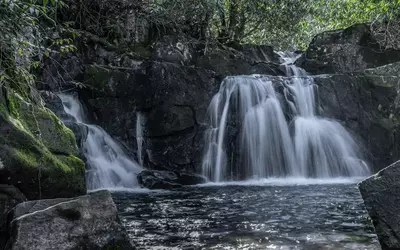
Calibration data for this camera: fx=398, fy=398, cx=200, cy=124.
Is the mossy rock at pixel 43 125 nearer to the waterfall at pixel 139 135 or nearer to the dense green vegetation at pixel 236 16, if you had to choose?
the dense green vegetation at pixel 236 16

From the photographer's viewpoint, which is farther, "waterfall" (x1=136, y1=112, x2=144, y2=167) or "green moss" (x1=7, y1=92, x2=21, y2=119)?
"waterfall" (x1=136, y1=112, x2=144, y2=167)

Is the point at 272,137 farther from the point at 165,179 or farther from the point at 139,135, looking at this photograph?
the point at 139,135

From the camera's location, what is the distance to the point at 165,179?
10711 mm

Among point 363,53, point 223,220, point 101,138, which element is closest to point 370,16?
point 363,53

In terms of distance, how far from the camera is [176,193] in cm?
916

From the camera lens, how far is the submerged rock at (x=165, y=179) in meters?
10.3

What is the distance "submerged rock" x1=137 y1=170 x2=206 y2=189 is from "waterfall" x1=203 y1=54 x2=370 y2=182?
1.89 feet

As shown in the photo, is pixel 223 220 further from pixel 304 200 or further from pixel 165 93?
pixel 165 93

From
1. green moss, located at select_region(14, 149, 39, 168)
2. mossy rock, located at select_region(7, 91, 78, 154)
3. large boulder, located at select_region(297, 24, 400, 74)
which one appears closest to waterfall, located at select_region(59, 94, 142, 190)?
mossy rock, located at select_region(7, 91, 78, 154)

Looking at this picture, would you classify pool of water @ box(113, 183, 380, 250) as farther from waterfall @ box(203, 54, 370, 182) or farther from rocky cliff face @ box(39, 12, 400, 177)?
rocky cliff face @ box(39, 12, 400, 177)

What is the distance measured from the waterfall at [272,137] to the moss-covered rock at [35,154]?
6.11 meters

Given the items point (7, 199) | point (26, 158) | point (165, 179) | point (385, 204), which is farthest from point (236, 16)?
point (385, 204)

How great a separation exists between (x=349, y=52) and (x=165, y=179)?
368 inches

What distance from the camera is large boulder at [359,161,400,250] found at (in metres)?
3.63
